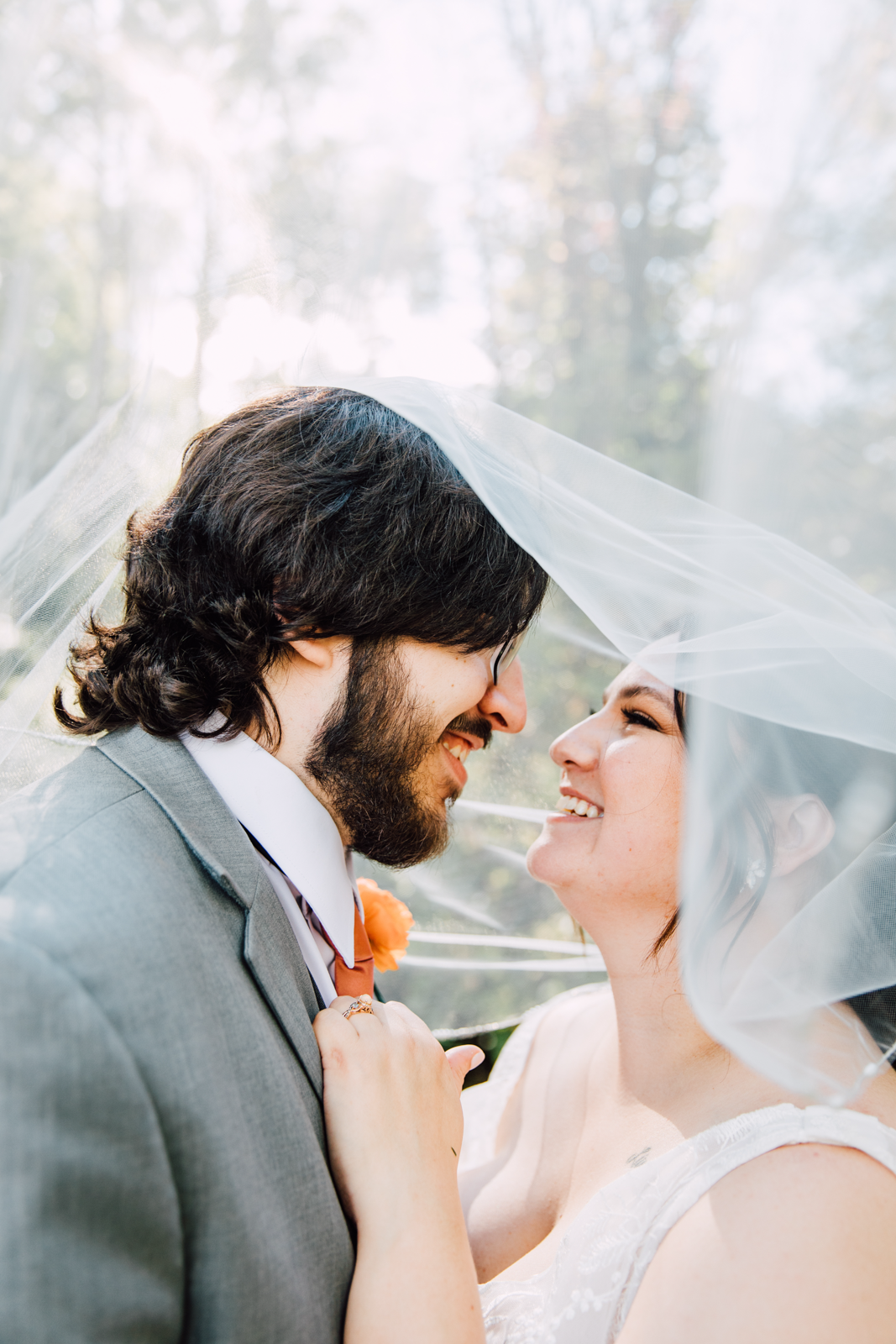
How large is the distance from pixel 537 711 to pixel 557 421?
55.5 inches

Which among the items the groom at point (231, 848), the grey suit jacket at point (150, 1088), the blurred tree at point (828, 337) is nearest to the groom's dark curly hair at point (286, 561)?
the groom at point (231, 848)

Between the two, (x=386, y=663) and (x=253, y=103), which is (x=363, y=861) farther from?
(x=253, y=103)

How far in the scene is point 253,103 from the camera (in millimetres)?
1735

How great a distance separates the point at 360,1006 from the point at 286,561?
0.90 m

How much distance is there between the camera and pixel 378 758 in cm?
185

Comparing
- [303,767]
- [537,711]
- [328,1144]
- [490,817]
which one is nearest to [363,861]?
[490,817]

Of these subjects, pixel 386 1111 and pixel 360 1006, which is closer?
pixel 386 1111

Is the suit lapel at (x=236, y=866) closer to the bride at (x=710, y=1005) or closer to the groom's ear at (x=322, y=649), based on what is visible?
the bride at (x=710, y=1005)

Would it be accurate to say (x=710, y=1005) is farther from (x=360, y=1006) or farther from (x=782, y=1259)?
(x=360, y=1006)

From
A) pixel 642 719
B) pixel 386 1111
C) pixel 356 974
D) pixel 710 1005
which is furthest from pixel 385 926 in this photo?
pixel 710 1005

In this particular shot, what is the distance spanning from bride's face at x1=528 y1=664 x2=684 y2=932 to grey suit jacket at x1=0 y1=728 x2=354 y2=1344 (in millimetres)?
772

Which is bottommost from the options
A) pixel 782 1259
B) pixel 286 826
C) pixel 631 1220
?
pixel 631 1220

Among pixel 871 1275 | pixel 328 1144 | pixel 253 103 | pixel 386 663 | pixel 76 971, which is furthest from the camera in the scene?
pixel 386 663

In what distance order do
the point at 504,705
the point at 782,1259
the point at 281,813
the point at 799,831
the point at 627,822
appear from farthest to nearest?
the point at 504,705
the point at 627,822
the point at 281,813
the point at 799,831
the point at 782,1259
